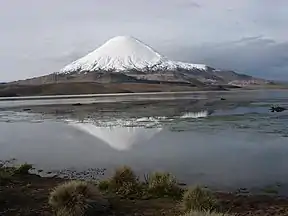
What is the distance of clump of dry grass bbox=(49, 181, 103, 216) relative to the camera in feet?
35.4

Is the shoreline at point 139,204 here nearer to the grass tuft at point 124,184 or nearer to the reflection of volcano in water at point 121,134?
the grass tuft at point 124,184

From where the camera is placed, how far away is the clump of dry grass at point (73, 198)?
1080 cm

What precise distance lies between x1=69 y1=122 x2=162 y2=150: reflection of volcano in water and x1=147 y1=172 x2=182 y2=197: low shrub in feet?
32.5

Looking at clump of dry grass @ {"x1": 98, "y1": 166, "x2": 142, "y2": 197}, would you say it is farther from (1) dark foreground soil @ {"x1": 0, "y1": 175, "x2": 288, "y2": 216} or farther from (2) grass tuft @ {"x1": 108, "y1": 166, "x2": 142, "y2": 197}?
(1) dark foreground soil @ {"x1": 0, "y1": 175, "x2": 288, "y2": 216}

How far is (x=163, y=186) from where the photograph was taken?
14.0 meters

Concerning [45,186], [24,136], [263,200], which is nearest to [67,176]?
[45,186]

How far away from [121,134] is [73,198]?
63.7 feet

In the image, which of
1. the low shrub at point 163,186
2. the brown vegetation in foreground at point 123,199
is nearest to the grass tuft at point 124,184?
the brown vegetation in foreground at point 123,199

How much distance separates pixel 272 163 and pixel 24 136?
1974 cm

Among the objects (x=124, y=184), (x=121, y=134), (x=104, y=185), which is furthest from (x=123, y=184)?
(x=121, y=134)

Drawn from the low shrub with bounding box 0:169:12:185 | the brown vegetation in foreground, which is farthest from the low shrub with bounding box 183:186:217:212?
the low shrub with bounding box 0:169:12:185

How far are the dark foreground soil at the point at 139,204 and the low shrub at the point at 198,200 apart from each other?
0.28 m

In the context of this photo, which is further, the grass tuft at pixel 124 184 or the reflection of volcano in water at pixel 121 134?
the reflection of volcano in water at pixel 121 134

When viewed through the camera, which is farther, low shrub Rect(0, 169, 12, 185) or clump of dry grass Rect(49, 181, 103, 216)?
low shrub Rect(0, 169, 12, 185)
